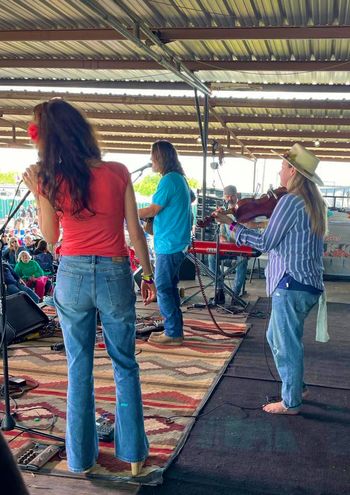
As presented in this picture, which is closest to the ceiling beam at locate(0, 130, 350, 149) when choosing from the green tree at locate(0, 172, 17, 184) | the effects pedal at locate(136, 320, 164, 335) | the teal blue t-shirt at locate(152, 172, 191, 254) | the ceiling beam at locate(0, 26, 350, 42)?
the ceiling beam at locate(0, 26, 350, 42)

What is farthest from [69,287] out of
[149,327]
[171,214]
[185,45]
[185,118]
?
[185,118]

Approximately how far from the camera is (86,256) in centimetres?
227

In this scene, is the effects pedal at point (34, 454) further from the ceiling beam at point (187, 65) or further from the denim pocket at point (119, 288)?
the ceiling beam at point (187, 65)

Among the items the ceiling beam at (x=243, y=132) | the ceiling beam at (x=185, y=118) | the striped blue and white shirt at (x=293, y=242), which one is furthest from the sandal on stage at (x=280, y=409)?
the ceiling beam at (x=243, y=132)

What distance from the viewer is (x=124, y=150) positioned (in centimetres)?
1524

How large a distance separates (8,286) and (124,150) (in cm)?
1045

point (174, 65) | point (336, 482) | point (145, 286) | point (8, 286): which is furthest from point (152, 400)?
point (174, 65)

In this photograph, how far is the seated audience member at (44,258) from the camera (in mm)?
8008

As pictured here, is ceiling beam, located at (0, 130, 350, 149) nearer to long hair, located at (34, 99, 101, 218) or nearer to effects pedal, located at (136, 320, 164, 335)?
effects pedal, located at (136, 320, 164, 335)

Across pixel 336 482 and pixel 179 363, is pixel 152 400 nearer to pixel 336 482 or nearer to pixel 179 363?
pixel 179 363

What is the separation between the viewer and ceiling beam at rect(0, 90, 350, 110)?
7828 mm

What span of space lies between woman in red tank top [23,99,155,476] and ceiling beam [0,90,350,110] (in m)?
6.11

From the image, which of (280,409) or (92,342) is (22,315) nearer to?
(92,342)

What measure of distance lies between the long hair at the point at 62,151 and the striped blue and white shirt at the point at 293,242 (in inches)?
49.9
